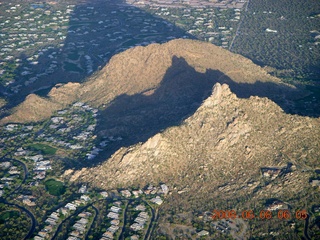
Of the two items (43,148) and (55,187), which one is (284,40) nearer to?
(43,148)

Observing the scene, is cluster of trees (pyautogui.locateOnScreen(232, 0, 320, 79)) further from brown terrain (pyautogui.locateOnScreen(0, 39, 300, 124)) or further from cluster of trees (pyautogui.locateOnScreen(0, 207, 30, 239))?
cluster of trees (pyautogui.locateOnScreen(0, 207, 30, 239))

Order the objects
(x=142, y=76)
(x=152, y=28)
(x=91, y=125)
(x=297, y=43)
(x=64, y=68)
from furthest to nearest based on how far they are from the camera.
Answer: (x=152, y=28), (x=297, y=43), (x=64, y=68), (x=142, y=76), (x=91, y=125)

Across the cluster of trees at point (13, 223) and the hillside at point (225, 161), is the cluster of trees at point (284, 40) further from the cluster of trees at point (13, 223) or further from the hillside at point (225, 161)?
the cluster of trees at point (13, 223)

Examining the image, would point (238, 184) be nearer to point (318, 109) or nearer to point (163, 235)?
point (163, 235)

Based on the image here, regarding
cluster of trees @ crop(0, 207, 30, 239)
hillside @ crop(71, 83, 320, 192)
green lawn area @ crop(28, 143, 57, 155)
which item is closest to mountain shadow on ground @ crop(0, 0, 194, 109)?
green lawn area @ crop(28, 143, 57, 155)

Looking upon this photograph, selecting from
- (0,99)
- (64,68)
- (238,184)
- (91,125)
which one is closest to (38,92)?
(0,99)
